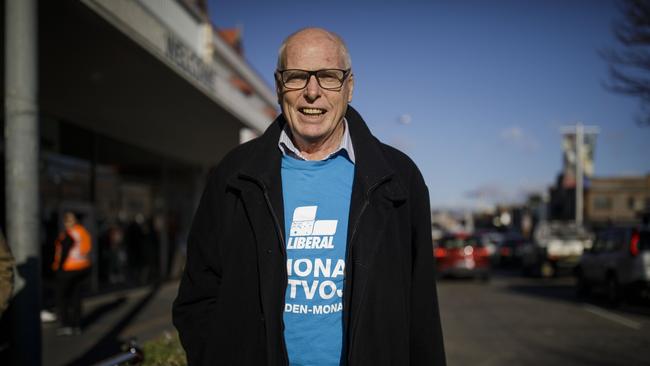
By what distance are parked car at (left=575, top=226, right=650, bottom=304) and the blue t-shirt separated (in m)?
12.5

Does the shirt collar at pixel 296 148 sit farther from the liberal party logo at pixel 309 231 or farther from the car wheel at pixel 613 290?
the car wheel at pixel 613 290

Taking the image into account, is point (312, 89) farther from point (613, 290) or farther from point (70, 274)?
point (613, 290)

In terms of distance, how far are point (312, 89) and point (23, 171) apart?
2.88m

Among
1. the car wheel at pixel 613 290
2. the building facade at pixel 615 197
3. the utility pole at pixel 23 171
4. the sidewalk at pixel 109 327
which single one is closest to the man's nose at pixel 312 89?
the utility pole at pixel 23 171

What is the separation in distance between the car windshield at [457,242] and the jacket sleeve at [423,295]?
760 inches

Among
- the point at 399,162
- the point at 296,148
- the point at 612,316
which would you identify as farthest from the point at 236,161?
the point at 612,316

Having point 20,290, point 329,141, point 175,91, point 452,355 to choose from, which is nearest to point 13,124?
point 20,290

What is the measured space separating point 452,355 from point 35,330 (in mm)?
5271

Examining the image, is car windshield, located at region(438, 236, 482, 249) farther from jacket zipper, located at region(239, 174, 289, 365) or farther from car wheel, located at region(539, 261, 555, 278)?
jacket zipper, located at region(239, 174, 289, 365)

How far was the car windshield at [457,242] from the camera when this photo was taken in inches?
837

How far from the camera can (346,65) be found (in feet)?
7.93

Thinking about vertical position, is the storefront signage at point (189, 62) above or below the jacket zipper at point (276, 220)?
above

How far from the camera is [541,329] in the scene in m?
10.4

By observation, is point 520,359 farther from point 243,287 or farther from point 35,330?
point 243,287
